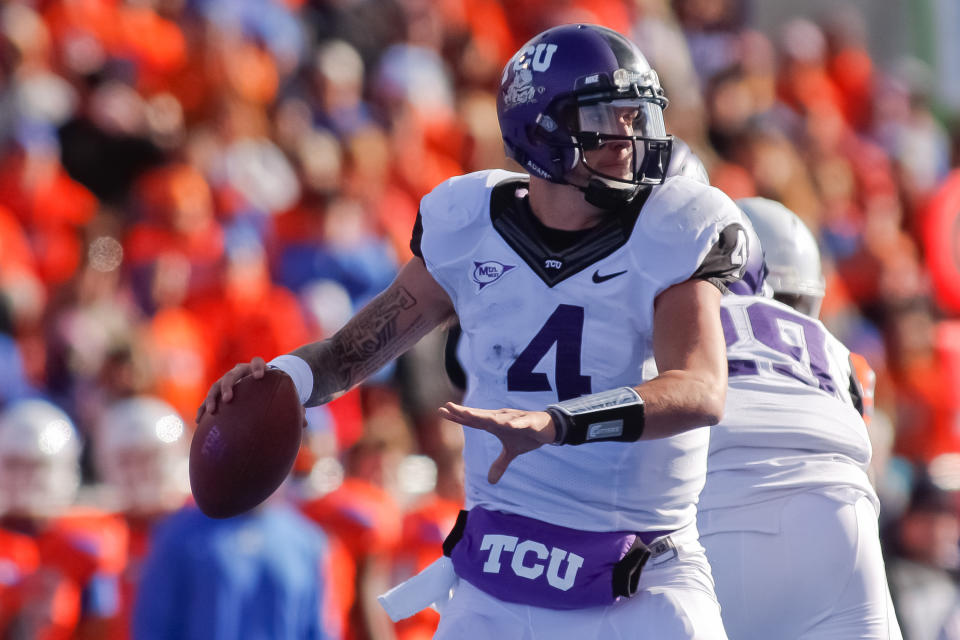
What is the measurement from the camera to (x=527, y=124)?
3.19 metres

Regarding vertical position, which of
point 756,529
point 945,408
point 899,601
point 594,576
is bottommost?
point 945,408

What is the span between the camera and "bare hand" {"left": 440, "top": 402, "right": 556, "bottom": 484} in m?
2.49

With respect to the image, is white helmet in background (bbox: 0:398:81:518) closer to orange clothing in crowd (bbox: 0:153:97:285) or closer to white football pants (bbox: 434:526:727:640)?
orange clothing in crowd (bbox: 0:153:97:285)

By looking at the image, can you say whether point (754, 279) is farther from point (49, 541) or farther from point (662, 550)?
point (49, 541)

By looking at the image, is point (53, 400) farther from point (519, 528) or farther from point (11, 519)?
point (519, 528)

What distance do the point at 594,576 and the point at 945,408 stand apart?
6.07 meters

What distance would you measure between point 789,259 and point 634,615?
155 centimetres

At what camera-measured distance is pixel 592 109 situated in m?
3.08

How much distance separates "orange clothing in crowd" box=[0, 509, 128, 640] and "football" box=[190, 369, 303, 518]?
2259mm

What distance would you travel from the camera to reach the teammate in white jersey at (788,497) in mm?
3424

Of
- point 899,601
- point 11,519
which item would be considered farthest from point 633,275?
point 899,601

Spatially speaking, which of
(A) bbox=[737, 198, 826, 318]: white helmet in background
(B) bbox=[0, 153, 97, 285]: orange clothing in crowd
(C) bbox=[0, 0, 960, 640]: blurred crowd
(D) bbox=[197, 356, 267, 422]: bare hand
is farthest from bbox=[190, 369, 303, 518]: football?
(B) bbox=[0, 153, 97, 285]: orange clothing in crowd

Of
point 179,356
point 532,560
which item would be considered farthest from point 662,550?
point 179,356

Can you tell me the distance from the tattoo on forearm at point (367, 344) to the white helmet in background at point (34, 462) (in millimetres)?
2412
